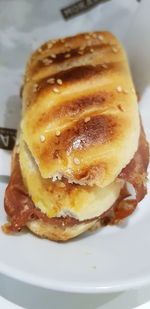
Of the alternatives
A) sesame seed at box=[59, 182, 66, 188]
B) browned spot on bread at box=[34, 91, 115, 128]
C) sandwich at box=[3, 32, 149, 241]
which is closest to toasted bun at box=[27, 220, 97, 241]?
sandwich at box=[3, 32, 149, 241]

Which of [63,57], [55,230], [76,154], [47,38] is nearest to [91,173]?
[76,154]

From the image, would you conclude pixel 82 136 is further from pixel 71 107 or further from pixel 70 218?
pixel 70 218

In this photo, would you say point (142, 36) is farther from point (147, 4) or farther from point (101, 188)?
point (101, 188)

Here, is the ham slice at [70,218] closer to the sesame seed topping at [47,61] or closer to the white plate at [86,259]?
the white plate at [86,259]

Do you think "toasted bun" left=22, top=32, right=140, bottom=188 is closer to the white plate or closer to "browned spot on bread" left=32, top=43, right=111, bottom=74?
"browned spot on bread" left=32, top=43, right=111, bottom=74

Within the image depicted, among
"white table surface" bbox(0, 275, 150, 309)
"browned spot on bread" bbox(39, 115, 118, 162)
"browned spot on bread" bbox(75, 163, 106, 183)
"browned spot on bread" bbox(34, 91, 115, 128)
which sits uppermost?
"browned spot on bread" bbox(34, 91, 115, 128)
